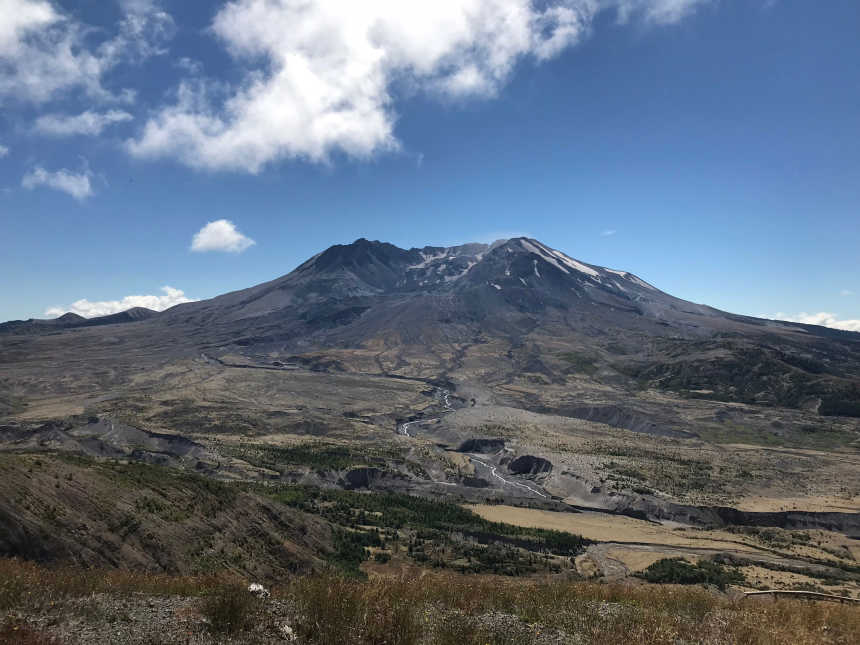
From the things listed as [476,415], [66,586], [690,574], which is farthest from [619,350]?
[66,586]

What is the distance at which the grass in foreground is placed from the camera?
299 inches

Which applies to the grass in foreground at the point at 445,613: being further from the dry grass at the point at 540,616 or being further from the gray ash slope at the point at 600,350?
the gray ash slope at the point at 600,350

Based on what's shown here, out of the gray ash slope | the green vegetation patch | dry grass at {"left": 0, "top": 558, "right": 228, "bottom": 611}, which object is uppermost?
the gray ash slope

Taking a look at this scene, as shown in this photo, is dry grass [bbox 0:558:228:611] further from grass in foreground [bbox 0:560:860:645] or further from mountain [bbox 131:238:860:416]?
mountain [bbox 131:238:860:416]

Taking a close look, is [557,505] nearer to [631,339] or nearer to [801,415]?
[801,415]

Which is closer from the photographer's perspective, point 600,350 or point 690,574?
point 690,574

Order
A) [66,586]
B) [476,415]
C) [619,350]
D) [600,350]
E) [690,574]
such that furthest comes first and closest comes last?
[619,350] → [600,350] → [476,415] → [690,574] → [66,586]

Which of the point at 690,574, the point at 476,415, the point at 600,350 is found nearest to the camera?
the point at 690,574

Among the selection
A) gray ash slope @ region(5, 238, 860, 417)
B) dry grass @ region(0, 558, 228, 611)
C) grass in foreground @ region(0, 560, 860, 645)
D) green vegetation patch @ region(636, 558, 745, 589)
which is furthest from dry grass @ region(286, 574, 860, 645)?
gray ash slope @ region(5, 238, 860, 417)

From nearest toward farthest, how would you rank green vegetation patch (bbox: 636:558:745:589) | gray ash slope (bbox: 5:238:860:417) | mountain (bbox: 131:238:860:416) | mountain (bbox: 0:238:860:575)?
green vegetation patch (bbox: 636:558:745:589), mountain (bbox: 0:238:860:575), mountain (bbox: 131:238:860:416), gray ash slope (bbox: 5:238:860:417)

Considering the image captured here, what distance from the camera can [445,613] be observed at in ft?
29.3

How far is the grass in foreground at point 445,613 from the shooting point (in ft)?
24.9

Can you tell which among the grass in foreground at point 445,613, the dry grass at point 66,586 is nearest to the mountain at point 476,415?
the dry grass at point 66,586

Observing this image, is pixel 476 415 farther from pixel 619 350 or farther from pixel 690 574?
pixel 619 350
